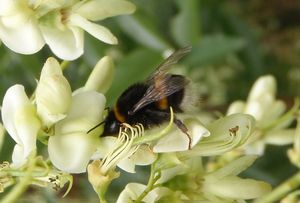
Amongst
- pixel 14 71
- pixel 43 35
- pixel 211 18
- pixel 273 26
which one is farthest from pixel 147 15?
pixel 273 26

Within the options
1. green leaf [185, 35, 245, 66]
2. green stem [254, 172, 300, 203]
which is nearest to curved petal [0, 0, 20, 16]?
green stem [254, 172, 300, 203]

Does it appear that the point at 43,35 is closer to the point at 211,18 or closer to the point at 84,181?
the point at 84,181

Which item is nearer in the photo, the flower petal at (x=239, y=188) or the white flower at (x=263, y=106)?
the flower petal at (x=239, y=188)

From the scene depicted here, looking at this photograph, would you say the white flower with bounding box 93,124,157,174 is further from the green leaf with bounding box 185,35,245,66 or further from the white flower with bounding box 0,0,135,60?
the green leaf with bounding box 185,35,245,66

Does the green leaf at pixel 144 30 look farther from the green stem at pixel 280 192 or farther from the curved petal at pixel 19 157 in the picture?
the curved petal at pixel 19 157

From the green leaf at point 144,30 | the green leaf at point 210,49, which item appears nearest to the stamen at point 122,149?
the green leaf at point 144,30

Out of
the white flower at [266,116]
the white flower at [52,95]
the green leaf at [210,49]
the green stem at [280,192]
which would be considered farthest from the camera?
the green leaf at [210,49]

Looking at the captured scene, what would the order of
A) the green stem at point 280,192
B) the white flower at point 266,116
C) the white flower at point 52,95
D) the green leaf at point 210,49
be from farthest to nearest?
the green leaf at point 210,49
the white flower at point 266,116
the green stem at point 280,192
the white flower at point 52,95
